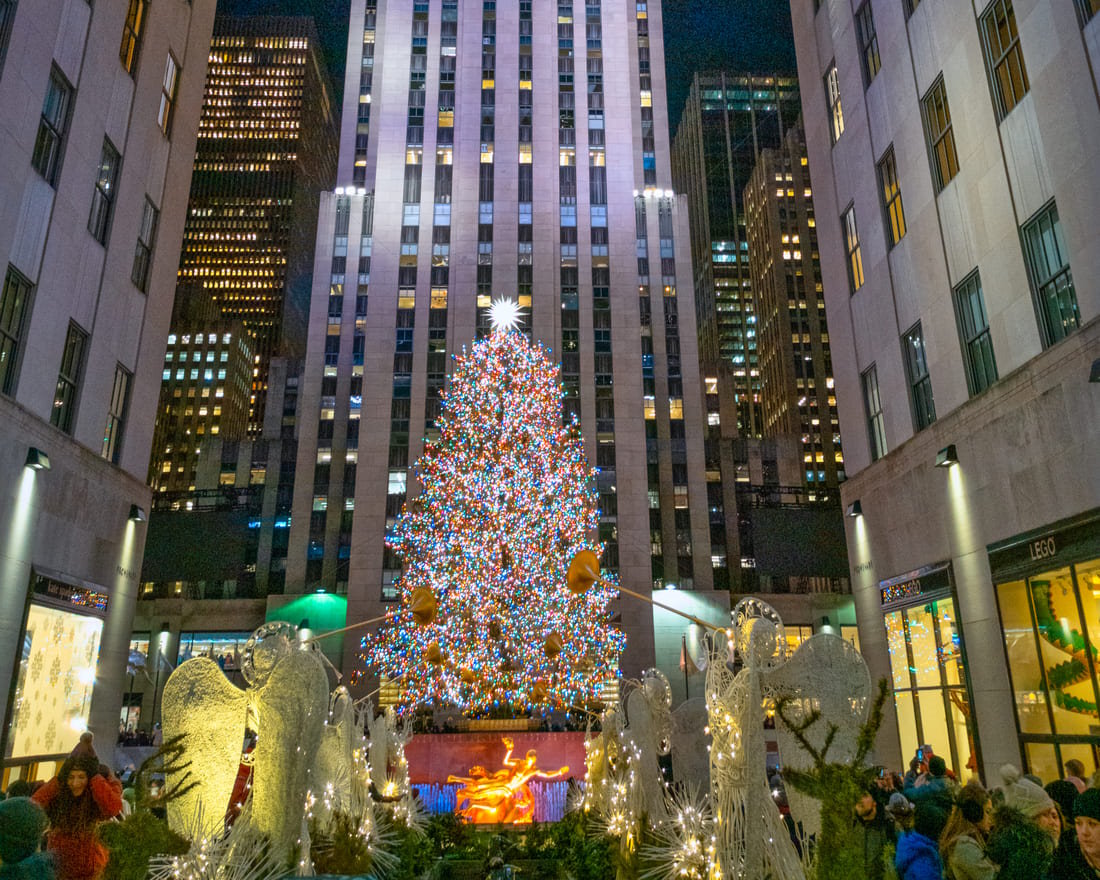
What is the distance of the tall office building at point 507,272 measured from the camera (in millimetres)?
Result: 57219

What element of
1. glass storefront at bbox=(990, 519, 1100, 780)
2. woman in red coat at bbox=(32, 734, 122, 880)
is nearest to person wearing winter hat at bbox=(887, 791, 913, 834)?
woman in red coat at bbox=(32, 734, 122, 880)

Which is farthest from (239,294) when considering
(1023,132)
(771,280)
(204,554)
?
(1023,132)

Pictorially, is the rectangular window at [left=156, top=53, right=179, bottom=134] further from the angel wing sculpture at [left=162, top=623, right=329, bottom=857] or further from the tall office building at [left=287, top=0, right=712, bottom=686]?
the tall office building at [left=287, top=0, right=712, bottom=686]

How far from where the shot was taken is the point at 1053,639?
12961 mm

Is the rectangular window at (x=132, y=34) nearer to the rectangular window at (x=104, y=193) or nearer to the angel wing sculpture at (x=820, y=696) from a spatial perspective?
the rectangular window at (x=104, y=193)

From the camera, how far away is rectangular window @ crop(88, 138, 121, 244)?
18.2 meters

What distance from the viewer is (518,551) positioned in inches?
1158

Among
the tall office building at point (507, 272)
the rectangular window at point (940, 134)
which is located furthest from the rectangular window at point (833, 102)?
the tall office building at point (507, 272)

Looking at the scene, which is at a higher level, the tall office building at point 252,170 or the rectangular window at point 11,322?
the tall office building at point 252,170

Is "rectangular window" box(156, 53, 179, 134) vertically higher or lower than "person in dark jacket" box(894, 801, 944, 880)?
higher

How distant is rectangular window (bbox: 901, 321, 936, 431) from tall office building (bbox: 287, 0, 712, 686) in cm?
3600

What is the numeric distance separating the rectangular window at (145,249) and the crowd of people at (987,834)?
21413 mm

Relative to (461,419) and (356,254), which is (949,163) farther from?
(356,254)

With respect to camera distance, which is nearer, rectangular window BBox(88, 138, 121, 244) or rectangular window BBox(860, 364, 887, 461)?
rectangular window BBox(88, 138, 121, 244)
